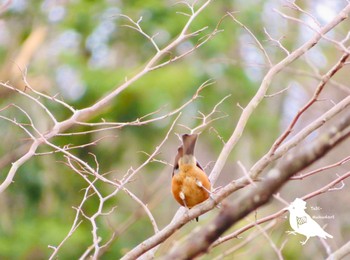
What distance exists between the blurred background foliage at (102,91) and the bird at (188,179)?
3937 millimetres

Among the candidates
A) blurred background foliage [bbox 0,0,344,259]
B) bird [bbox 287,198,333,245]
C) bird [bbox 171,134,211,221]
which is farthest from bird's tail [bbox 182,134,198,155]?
blurred background foliage [bbox 0,0,344,259]

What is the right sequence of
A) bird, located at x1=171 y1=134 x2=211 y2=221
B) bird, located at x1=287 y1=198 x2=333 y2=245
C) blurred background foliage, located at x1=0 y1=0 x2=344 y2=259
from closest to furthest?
bird, located at x1=287 y1=198 x2=333 y2=245, bird, located at x1=171 y1=134 x2=211 y2=221, blurred background foliage, located at x1=0 y1=0 x2=344 y2=259

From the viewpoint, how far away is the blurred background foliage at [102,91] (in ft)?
23.8

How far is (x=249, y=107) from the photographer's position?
294 centimetres

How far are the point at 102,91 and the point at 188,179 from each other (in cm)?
437

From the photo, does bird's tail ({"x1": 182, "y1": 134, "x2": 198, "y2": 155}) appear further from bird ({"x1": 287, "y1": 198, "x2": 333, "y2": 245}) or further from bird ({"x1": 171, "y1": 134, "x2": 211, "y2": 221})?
bird ({"x1": 287, "y1": 198, "x2": 333, "y2": 245})

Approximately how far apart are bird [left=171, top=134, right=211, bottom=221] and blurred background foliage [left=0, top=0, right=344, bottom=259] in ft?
12.9

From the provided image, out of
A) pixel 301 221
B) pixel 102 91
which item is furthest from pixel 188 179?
pixel 102 91

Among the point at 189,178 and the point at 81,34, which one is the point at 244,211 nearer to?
the point at 189,178

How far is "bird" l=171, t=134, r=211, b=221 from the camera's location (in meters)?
2.88

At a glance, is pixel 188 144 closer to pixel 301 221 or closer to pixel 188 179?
pixel 188 179

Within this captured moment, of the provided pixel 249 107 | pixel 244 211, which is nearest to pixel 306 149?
pixel 244 211

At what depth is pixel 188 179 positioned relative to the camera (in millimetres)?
2934

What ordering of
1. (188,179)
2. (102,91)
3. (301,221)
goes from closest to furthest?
(301,221), (188,179), (102,91)
